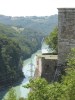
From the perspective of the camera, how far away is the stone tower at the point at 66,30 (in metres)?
18.8

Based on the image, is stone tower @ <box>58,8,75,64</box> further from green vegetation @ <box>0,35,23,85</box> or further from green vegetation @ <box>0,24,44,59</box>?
green vegetation @ <box>0,24,44,59</box>

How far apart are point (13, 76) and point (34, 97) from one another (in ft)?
222

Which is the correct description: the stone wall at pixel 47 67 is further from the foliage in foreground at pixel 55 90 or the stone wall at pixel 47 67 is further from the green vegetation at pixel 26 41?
the green vegetation at pixel 26 41

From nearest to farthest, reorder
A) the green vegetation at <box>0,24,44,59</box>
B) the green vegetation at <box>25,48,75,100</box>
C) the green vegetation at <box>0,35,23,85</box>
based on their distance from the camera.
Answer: the green vegetation at <box>25,48,75,100</box> → the green vegetation at <box>0,35,23,85</box> → the green vegetation at <box>0,24,44,59</box>

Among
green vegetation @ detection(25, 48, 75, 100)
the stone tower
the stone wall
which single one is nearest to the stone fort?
the stone tower

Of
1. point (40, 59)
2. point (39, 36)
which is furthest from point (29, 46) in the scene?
point (40, 59)

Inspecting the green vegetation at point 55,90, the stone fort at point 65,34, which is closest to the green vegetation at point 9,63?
the stone fort at point 65,34

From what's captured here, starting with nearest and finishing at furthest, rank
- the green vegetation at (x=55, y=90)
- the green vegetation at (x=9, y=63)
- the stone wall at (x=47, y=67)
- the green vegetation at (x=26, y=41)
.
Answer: the green vegetation at (x=55, y=90) < the stone wall at (x=47, y=67) < the green vegetation at (x=9, y=63) < the green vegetation at (x=26, y=41)

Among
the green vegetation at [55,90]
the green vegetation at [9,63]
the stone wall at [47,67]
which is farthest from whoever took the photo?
the green vegetation at [9,63]

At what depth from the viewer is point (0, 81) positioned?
77688 mm

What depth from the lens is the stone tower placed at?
61.8 ft

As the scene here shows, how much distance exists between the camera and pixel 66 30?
1892 cm

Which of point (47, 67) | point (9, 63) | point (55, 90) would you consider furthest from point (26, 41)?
point (55, 90)

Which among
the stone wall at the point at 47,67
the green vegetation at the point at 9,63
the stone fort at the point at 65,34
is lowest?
the green vegetation at the point at 9,63
